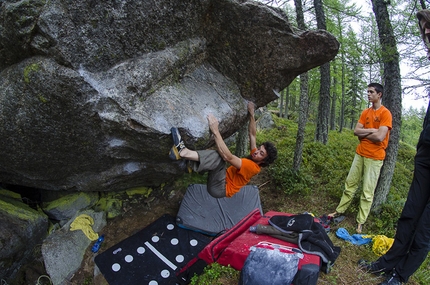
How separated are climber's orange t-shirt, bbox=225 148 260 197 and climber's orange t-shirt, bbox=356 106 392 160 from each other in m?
2.59

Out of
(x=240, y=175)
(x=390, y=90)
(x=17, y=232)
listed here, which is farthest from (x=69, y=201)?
(x=390, y=90)

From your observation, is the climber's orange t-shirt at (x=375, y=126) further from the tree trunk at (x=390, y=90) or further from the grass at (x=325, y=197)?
the grass at (x=325, y=197)

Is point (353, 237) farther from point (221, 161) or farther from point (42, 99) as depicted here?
point (42, 99)

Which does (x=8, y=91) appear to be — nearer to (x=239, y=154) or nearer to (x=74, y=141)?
(x=74, y=141)

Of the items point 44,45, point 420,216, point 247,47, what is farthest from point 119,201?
point 420,216

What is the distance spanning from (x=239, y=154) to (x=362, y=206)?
184 inches

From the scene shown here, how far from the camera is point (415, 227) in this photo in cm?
466

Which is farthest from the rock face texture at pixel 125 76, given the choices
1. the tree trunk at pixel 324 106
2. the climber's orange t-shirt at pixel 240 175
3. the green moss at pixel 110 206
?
the tree trunk at pixel 324 106

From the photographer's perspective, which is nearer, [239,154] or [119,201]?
[119,201]

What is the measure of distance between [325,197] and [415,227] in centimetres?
386

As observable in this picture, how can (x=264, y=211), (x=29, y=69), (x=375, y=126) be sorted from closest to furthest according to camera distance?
1. (x=29, y=69)
2. (x=375, y=126)
3. (x=264, y=211)

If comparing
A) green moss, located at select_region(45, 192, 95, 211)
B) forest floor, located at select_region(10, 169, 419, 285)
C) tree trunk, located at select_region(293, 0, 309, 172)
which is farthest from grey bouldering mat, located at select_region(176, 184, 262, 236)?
green moss, located at select_region(45, 192, 95, 211)

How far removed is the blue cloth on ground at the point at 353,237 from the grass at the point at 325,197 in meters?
0.10

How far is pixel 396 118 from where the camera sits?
688cm
